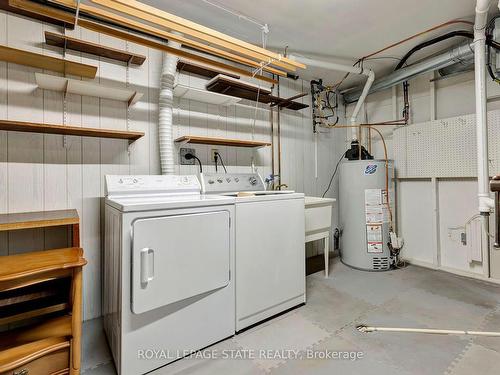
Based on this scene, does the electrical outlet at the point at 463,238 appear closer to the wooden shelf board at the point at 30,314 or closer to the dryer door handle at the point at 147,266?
the dryer door handle at the point at 147,266

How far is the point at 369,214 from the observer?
328cm

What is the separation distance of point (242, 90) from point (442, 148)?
98.9 inches

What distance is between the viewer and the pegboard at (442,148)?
9.22ft

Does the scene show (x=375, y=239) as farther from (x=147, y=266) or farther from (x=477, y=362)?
(x=147, y=266)

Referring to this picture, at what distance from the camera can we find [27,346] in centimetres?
140

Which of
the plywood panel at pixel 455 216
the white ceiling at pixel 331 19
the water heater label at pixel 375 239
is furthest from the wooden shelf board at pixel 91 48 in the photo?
the plywood panel at pixel 455 216

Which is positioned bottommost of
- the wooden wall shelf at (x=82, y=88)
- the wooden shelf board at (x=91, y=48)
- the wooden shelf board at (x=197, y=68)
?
the wooden wall shelf at (x=82, y=88)

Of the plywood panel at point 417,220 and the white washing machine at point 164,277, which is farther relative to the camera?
the plywood panel at point 417,220

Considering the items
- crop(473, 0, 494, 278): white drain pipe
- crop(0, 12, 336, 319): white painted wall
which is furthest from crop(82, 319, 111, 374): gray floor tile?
crop(473, 0, 494, 278): white drain pipe

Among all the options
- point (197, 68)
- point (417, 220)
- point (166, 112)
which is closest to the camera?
point (166, 112)

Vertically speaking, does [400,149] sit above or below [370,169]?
above

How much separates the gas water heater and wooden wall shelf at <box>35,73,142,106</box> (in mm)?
2694

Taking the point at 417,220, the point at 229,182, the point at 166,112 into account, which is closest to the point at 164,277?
the point at 229,182

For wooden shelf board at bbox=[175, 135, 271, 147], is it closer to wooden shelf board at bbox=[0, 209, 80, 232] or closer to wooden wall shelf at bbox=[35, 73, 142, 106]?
wooden wall shelf at bbox=[35, 73, 142, 106]
